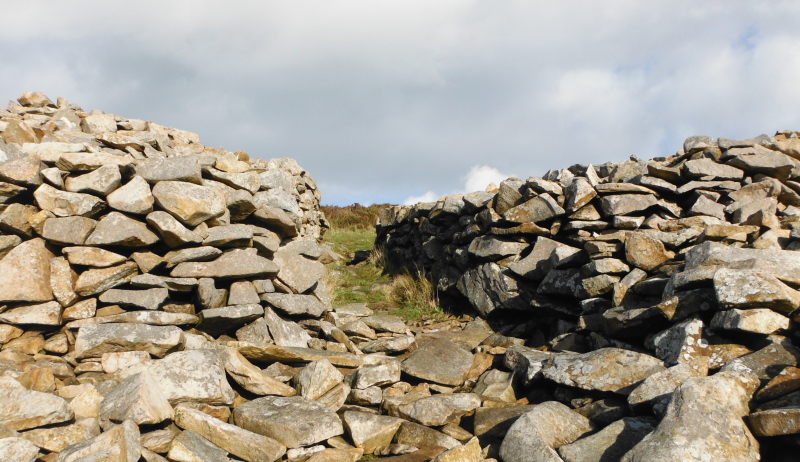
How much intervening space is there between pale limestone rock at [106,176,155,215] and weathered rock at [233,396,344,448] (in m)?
2.56

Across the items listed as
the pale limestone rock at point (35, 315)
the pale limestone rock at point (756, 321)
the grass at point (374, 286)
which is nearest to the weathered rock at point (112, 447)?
the pale limestone rock at point (35, 315)

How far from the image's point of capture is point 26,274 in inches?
211

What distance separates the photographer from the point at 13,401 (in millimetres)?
3805

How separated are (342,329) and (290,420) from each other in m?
2.88

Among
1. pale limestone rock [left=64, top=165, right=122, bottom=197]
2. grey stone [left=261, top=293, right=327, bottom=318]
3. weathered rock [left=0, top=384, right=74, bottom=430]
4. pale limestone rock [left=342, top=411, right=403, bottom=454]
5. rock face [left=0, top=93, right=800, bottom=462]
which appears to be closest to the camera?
weathered rock [left=0, top=384, right=74, bottom=430]

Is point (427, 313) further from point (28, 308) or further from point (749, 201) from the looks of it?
point (28, 308)

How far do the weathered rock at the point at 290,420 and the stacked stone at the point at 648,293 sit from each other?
1507mm

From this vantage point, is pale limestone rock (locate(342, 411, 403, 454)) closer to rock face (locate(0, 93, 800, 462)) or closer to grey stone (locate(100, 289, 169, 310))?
rock face (locate(0, 93, 800, 462))

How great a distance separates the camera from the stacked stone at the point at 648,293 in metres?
3.87

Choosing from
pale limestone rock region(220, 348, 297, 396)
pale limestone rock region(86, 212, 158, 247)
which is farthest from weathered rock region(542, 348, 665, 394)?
pale limestone rock region(86, 212, 158, 247)

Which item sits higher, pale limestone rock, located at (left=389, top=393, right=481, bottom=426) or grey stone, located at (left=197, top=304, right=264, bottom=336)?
grey stone, located at (left=197, top=304, right=264, bottom=336)

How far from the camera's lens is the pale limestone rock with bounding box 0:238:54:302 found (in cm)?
524

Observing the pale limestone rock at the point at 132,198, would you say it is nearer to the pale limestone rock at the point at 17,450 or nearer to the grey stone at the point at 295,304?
the grey stone at the point at 295,304

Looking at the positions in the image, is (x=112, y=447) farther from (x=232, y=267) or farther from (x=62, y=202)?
(x=62, y=202)
